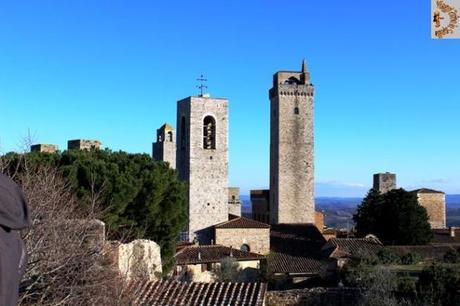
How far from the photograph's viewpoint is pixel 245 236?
34594 mm

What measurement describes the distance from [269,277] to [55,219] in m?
20.4

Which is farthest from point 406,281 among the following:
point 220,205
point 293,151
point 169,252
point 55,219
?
point 293,151

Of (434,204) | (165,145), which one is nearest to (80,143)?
(165,145)

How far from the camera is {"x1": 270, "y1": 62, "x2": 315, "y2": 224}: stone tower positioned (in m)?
43.8

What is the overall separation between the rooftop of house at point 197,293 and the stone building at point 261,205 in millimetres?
36436

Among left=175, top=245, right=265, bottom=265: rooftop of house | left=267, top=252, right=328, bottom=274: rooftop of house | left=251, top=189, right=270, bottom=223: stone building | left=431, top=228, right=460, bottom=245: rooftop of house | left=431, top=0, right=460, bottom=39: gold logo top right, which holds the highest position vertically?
left=431, top=0, right=460, bottom=39: gold logo top right

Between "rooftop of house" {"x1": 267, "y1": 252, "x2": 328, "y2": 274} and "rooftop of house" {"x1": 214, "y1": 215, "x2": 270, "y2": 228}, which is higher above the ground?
"rooftop of house" {"x1": 214, "y1": 215, "x2": 270, "y2": 228}

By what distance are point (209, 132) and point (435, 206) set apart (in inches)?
985

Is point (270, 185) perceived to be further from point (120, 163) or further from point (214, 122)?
point (120, 163)

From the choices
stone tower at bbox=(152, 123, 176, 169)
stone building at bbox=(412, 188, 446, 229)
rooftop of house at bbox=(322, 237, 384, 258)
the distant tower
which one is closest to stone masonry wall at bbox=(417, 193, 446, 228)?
stone building at bbox=(412, 188, 446, 229)

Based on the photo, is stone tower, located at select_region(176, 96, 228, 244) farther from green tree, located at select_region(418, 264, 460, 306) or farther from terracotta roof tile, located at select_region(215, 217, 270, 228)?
green tree, located at select_region(418, 264, 460, 306)

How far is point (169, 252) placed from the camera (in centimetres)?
2130

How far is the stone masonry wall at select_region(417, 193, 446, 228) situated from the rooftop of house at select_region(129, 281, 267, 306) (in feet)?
148

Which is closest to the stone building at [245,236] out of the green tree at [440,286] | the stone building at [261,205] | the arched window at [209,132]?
the arched window at [209,132]
